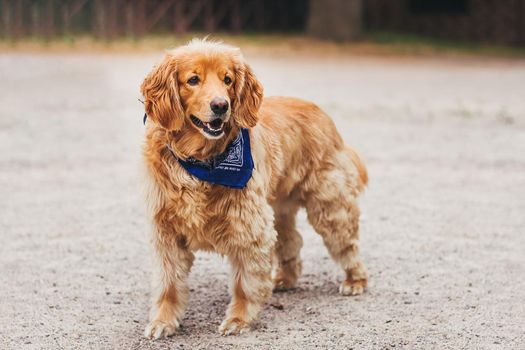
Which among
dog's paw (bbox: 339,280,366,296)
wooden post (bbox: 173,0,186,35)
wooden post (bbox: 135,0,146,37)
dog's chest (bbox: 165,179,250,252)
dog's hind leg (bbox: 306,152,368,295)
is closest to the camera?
dog's chest (bbox: 165,179,250,252)

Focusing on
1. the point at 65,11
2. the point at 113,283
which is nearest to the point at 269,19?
the point at 65,11

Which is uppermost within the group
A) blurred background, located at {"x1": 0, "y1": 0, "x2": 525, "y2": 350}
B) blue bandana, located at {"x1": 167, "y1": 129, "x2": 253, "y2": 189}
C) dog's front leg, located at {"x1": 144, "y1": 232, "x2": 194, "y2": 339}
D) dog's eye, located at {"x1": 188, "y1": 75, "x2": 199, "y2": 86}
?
dog's eye, located at {"x1": 188, "y1": 75, "x2": 199, "y2": 86}

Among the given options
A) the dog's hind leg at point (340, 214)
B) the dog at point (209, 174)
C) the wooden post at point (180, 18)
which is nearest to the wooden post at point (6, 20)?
the wooden post at point (180, 18)

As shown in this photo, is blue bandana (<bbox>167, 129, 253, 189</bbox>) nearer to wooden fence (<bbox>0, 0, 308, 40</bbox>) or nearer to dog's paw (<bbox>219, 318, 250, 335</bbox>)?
dog's paw (<bbox>219, 318, 250, 335</bbox>)

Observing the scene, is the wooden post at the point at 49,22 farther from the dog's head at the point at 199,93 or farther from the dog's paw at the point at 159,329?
the dog's paw at the point at 159,329

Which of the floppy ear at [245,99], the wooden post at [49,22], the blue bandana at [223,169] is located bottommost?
the wooden post at [49,22]

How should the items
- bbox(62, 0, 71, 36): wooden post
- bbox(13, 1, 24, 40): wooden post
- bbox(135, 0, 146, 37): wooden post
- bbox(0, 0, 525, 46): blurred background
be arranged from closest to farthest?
bbox(13, 1, 24, 40): wooden post < bbox(0, 0, 525, 46): blurred background < bbox(135, 0, 146, 37): wooden post < bbox(62, 0, 71, 36): wooden post

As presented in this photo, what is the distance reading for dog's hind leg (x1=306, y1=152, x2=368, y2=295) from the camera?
6.16 meters

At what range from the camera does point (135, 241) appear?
764 cm

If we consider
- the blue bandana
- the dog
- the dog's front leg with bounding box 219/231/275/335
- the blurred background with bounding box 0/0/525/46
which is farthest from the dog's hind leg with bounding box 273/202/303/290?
the blurred background with bounding box 0/0/525/46

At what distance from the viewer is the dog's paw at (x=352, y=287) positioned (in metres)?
6.36

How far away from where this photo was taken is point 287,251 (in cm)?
649

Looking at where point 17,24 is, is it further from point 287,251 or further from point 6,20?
point 287,251

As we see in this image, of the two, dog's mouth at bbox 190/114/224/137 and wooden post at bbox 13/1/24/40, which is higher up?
dog's mouth at bbox 190/114/224/137
